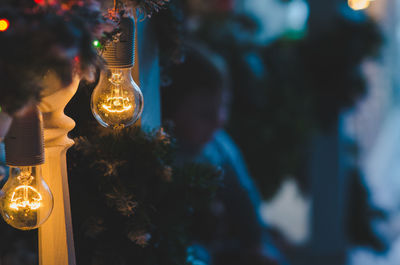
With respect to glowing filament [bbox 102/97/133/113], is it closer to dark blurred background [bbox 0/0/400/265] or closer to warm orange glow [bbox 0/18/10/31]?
warm orange glow [bbox 0/18/10/31]

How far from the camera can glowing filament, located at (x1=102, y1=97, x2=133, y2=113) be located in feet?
1.70

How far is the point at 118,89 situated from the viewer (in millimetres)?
530

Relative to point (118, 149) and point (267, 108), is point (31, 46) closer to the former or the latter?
point (118, 149)

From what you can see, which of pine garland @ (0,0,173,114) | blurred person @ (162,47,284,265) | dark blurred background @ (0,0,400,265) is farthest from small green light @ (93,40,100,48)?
blurred person @ (162,47,284,265)

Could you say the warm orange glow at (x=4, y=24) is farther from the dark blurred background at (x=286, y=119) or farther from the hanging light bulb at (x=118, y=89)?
the dark blurred background at (x=286, y=119)

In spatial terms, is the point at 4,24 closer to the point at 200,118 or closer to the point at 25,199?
the point at 25,199

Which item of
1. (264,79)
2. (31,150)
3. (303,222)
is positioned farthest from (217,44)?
(31,150)

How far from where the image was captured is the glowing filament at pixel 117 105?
0.52 metres

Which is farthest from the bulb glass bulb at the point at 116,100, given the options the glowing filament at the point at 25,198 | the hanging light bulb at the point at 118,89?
the glowing filament at the point at 25,198

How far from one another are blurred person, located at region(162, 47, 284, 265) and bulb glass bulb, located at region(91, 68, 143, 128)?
2.85ft

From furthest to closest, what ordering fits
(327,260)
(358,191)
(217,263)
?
(358,191) → (327,260) → (217,263)

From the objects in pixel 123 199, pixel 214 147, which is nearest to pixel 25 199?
pixel 123 199

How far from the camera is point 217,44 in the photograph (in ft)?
6.35

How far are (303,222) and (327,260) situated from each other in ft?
1.01
